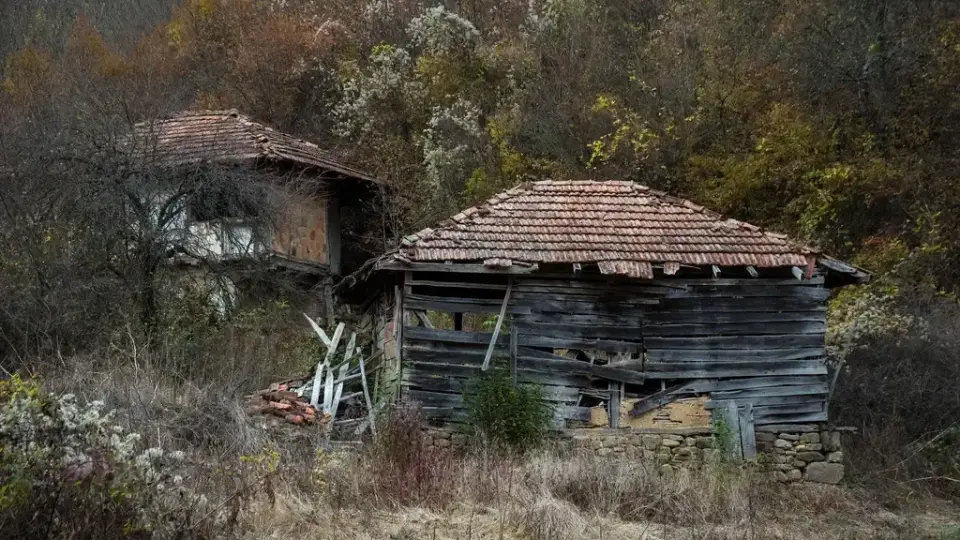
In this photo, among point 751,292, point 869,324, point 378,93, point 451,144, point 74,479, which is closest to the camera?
point 74,479

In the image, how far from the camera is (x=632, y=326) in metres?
11.7

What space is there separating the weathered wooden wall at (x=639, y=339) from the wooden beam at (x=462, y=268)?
1.17 feet

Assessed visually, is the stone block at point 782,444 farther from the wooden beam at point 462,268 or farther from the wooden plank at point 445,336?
the wooden beam at point 462,268

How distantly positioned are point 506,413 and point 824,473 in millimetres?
4726

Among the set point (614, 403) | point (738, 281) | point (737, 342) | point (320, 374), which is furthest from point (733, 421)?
point (320, 374)

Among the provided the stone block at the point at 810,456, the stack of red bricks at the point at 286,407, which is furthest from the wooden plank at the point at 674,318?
the stack of red bricks at the point at 286,407

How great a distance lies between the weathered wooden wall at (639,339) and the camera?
11469 millimetres

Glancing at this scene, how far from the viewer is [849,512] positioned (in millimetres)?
9891

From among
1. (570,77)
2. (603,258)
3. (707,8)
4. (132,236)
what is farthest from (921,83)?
(132,236)

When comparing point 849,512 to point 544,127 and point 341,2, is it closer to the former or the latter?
point 544,127

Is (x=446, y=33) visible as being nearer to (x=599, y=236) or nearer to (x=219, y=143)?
(x=219, y=143)

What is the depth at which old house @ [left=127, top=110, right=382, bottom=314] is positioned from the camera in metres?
13.0

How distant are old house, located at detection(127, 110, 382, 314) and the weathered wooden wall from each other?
388 centimetres

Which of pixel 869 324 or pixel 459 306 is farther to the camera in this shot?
pixel 869 324
